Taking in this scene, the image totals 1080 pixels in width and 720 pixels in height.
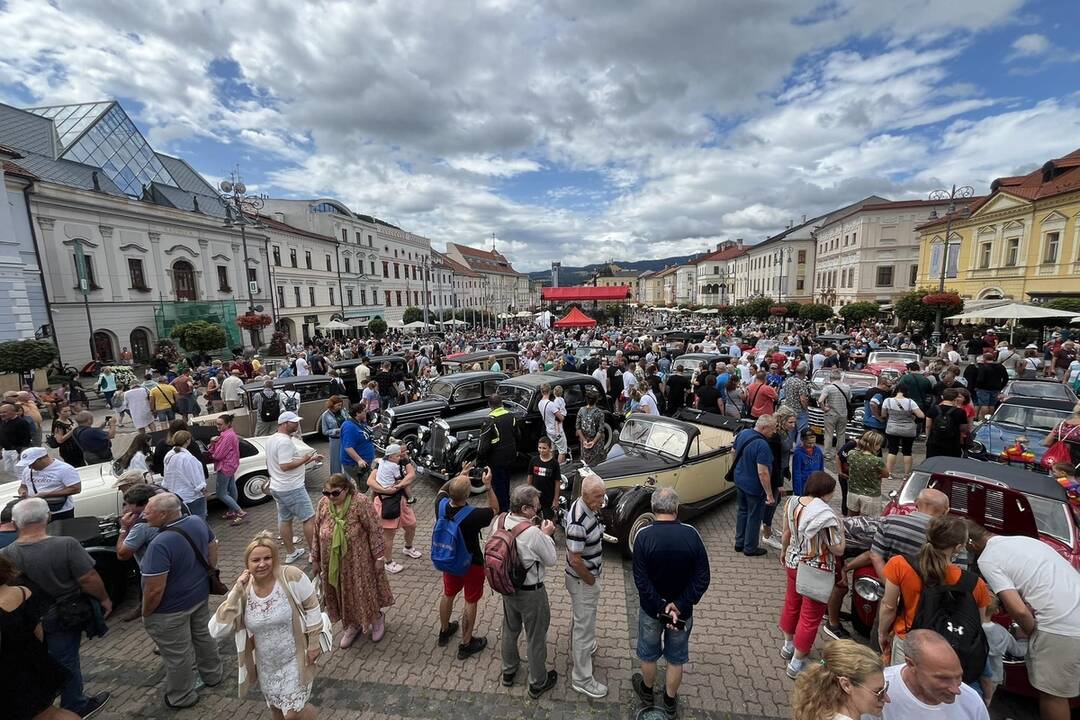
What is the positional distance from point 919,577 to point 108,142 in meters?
41.5

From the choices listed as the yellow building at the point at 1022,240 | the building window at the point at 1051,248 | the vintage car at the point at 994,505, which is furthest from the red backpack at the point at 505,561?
the building window at the point at 1051,248

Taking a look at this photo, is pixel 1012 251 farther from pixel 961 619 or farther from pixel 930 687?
pixel 930 687

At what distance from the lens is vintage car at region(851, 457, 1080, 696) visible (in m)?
3.99

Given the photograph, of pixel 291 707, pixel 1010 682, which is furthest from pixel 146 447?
pixel 1010 682

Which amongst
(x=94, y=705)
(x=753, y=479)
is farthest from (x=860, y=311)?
(x=94, y=705)

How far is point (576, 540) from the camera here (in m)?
3.54

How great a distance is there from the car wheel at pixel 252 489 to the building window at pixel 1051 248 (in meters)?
37.4

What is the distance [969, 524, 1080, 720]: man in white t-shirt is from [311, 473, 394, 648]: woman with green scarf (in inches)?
184

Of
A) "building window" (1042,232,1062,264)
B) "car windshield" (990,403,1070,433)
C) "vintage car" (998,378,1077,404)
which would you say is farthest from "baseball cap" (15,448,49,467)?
"building window" (1042,232,1062,264)

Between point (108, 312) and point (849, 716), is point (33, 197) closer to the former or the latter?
point (108, 312)

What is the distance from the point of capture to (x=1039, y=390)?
9.12 meters

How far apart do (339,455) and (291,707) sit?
169 inches

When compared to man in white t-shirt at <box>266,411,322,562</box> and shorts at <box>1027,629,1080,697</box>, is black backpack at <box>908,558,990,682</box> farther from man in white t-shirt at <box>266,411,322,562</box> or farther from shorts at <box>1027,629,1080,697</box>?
man in white t-shirt at <box>266,411,322,562</box>

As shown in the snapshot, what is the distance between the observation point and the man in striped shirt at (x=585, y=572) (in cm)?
354
